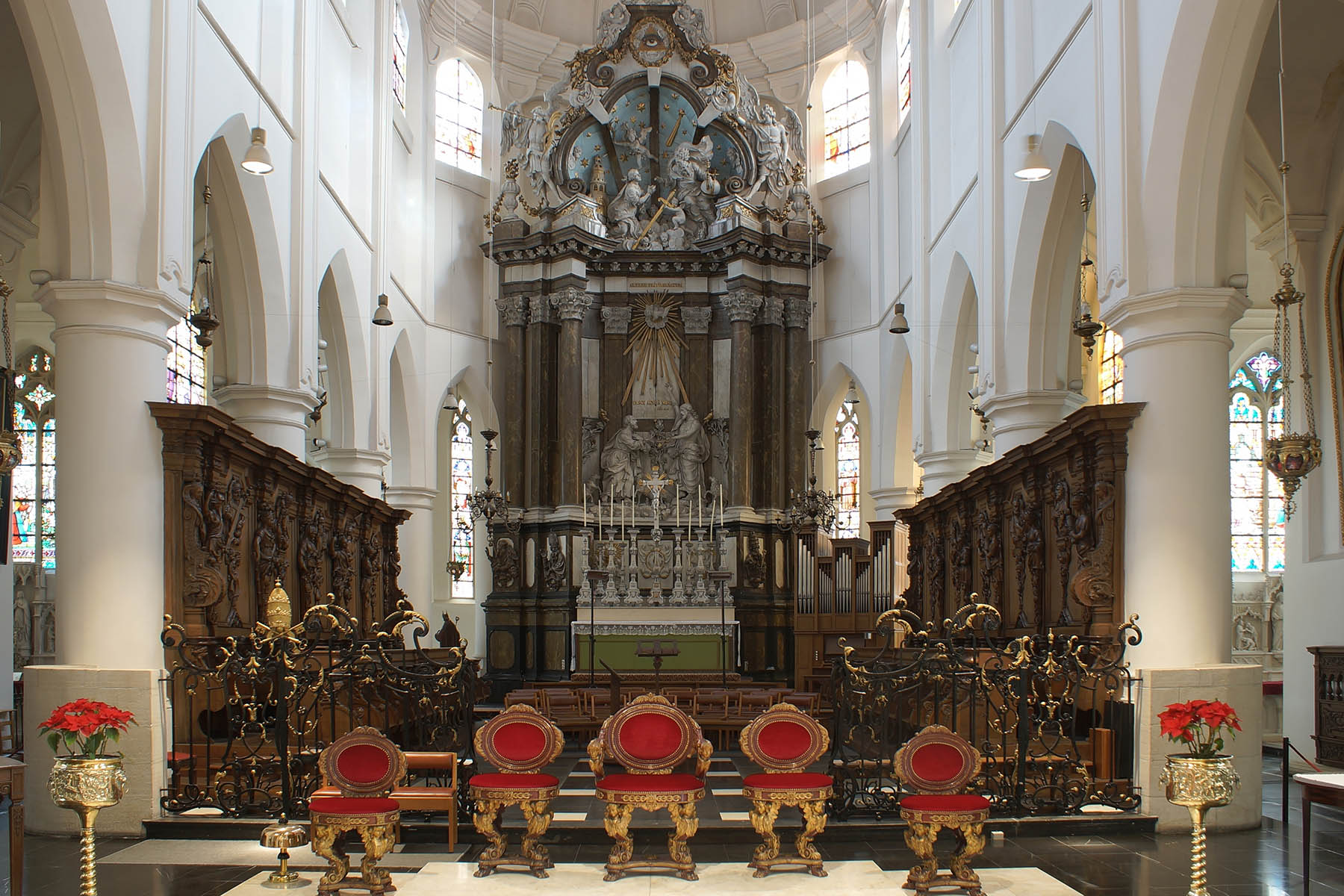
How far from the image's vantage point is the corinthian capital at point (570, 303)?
22.4 m

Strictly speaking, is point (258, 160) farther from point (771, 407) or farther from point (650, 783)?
point (771, 407)

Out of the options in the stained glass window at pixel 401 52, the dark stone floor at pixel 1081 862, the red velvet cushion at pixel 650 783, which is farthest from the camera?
the stained glass window at pixel 401 52

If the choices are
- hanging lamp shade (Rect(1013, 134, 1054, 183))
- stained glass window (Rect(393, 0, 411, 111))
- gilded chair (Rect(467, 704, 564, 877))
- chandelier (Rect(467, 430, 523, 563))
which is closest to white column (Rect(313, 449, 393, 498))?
chandelier (Rect(467, 430, 523, 563))

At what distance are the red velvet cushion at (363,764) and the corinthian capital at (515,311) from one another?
15616mm

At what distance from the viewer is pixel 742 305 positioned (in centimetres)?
2245

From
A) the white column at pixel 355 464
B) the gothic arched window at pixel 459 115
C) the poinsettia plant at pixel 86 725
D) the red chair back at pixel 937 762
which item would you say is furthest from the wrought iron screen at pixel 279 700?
the gothic arched window at pixel 459 115

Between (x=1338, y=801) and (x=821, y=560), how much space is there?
1333cm

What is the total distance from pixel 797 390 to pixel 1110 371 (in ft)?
20.2

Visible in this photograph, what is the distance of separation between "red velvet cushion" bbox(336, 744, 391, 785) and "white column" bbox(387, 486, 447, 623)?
43.4ft

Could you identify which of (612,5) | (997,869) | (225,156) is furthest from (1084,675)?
(612,5)

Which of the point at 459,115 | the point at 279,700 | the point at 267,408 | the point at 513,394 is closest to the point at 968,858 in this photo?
the point at 279,700

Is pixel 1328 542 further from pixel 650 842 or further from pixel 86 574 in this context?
pixel 86 574

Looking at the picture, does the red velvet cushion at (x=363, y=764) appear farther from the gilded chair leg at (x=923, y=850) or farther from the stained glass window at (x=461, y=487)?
the stained glass window at (x=461, y=487)

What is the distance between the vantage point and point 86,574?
364 inches
